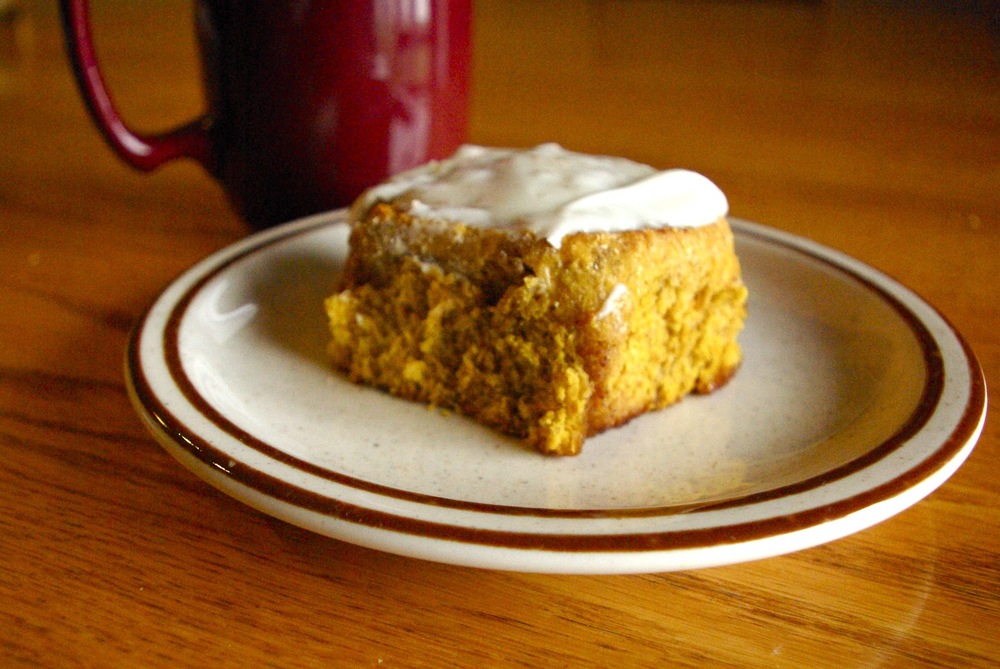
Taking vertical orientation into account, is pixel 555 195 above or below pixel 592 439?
above

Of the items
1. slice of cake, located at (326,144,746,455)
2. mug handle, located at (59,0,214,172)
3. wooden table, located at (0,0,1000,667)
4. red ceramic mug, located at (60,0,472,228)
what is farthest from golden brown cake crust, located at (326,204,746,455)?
mug handle, located at (59,0,214,172)

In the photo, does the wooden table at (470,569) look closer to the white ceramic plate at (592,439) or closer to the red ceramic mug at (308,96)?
the white ceramic plate at (592,439)

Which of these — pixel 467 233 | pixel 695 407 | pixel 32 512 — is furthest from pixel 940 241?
pixel 32 512

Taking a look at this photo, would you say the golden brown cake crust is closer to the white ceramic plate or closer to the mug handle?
the white ceramic plate

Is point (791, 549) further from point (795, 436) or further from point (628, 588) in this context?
point (795, 436)

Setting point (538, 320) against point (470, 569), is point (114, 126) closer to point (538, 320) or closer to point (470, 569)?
point (538, 320)

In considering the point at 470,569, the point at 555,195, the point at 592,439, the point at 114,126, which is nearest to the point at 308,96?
the point at 114,126
